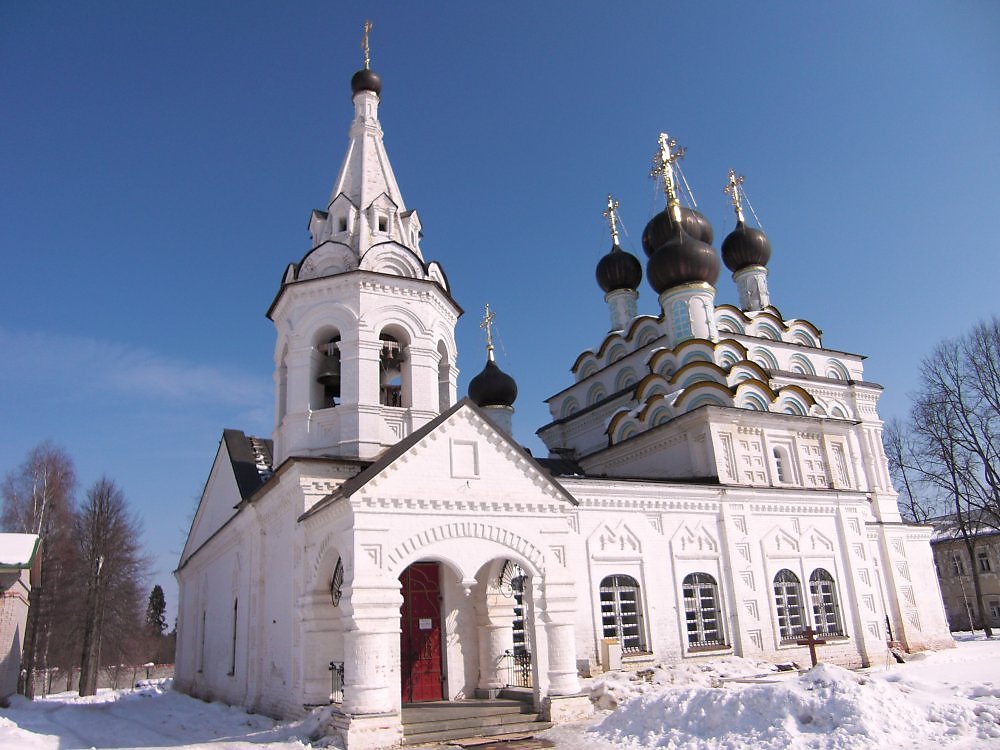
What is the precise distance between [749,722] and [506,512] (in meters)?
3.93

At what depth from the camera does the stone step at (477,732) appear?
938 centimetres

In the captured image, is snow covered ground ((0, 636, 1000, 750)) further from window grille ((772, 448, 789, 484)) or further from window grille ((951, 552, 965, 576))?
window grille ((951, 552, 965, 576))

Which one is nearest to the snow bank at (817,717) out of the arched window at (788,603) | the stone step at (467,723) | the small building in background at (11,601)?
the stone step at (467,723)

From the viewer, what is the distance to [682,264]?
20188 millimetres

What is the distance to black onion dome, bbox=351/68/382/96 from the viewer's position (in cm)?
1650

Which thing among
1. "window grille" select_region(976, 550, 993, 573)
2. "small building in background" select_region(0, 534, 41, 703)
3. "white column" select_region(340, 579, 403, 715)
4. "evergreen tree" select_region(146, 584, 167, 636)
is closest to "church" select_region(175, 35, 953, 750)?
"white column" select_region(340, 579, 403, 715)

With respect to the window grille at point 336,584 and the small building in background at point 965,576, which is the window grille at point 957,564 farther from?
the window grille at point 336,584

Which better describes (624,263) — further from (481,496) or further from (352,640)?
(352,640)

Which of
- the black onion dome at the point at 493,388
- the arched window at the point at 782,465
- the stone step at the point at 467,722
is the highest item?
the black onion dome at the point at 493,388

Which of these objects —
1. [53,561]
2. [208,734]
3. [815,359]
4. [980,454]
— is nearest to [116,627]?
[53,561]

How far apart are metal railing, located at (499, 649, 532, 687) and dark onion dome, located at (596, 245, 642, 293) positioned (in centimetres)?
1429

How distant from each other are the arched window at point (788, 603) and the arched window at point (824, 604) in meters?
0.37

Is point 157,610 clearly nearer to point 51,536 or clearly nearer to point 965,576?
point 51,536

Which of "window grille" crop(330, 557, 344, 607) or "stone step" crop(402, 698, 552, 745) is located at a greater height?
"window grille" crop(330, 557, 344, 607)
